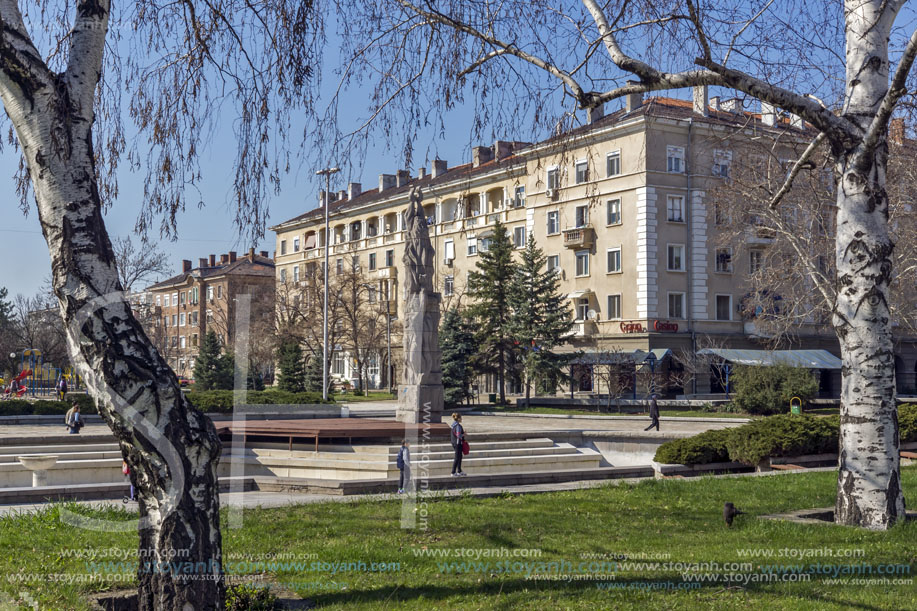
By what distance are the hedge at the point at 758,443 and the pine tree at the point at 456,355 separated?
2689 cm

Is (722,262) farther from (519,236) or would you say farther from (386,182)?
Result: (386,182)

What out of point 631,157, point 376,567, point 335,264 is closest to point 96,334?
point 376,567

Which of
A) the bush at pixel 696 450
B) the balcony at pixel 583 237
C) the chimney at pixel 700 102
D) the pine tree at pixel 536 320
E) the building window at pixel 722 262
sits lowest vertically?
the bush at pixel 696 450

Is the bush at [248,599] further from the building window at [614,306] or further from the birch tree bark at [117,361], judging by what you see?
the building window at [614,306]

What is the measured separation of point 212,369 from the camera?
56125 millimetres

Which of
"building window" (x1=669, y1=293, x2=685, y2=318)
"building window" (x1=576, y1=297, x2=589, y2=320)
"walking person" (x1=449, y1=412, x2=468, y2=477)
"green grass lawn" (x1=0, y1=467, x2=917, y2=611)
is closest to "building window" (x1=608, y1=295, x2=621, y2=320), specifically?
"building window" (x1=576, y1=297, x2=589, y2=320)

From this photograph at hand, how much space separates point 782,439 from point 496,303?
103 ft

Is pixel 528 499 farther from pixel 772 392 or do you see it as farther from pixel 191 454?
pixel 772 392

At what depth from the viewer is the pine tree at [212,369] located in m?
54.6

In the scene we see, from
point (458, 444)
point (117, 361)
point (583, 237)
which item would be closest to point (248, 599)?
point (117, 361)

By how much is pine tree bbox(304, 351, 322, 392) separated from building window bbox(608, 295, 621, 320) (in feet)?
65.2

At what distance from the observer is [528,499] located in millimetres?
13188

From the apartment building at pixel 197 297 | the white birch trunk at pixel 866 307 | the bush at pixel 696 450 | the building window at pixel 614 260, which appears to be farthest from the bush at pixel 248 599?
the apartment building at pixel 197 297

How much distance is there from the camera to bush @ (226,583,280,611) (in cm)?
659
